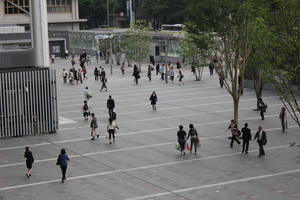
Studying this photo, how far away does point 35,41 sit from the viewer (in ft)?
107

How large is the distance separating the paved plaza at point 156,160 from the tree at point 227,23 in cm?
385

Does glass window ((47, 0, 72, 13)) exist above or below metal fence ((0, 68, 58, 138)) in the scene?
above

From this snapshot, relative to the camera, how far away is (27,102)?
31344mm

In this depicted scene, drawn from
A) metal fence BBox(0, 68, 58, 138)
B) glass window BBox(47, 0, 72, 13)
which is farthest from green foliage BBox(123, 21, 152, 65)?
metal fence BBox(0, 68, 58, 138)

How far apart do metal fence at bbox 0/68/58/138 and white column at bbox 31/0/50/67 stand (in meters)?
1.14

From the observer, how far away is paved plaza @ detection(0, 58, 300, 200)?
70.0 ft

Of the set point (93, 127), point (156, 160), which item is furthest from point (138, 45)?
point (156, 160)

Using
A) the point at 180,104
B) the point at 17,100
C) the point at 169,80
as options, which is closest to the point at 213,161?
the point at 17,100

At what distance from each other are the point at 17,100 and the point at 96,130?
3.91 m

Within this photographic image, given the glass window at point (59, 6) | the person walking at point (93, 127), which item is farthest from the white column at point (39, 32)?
the glass window at point (59, 6)

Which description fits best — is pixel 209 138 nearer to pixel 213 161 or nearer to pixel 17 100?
pixel 213 161

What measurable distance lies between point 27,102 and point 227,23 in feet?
31.5

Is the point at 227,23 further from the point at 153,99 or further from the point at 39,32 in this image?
the point at 39,32

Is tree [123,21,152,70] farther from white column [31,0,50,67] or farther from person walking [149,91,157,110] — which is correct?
white column [31,0,50,67]
